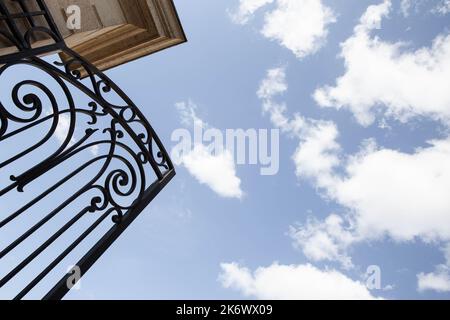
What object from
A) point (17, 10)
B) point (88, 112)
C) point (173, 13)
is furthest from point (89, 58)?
point (88, 112)

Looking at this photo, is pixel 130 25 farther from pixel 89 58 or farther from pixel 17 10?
pixel 17 10

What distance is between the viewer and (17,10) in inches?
142

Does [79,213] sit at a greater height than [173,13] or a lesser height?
lesser

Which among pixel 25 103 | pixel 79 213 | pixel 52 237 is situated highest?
pixel 25 103

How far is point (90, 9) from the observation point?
204 inches
